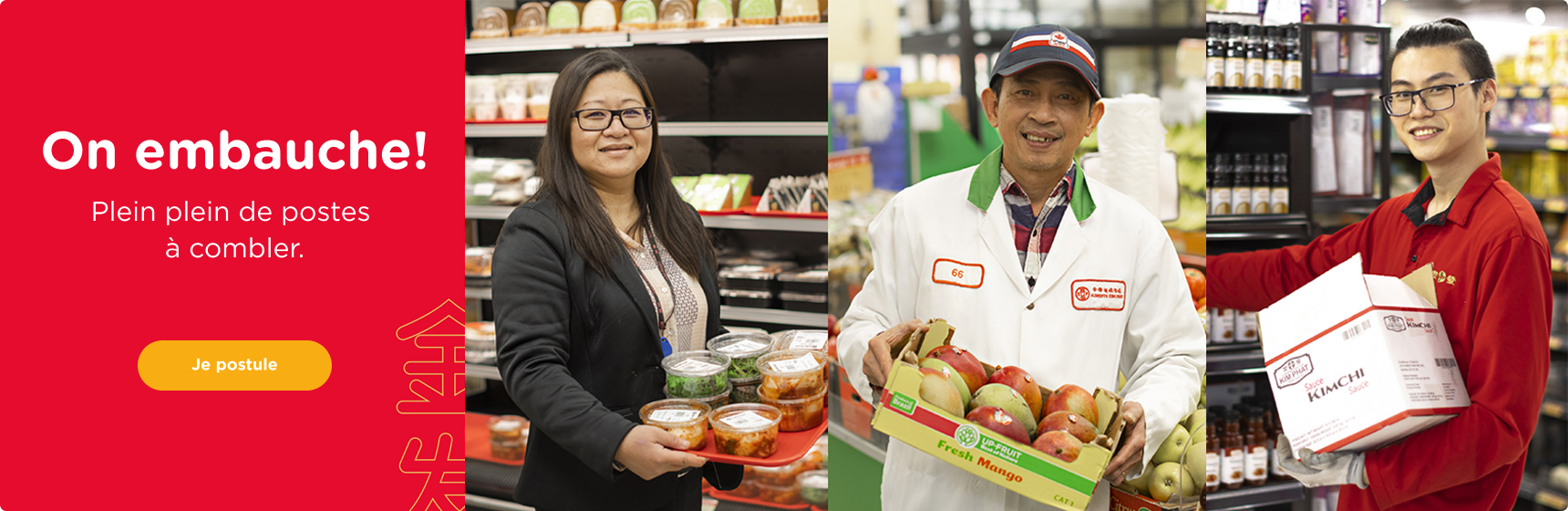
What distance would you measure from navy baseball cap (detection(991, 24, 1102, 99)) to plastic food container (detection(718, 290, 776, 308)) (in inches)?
71.9

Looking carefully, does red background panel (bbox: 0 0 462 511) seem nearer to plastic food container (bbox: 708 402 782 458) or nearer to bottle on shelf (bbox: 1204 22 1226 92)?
plastic food container (bbox: 708 402 782 458)

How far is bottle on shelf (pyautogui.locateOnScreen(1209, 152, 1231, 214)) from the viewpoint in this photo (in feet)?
7.34

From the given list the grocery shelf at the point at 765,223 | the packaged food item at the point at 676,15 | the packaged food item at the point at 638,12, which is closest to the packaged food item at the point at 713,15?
the packaged food item at the point at 676,15

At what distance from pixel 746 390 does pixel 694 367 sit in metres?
0.17

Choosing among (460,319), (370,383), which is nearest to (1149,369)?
(460,319)

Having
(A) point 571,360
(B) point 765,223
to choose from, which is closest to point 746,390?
(A) point 571,360

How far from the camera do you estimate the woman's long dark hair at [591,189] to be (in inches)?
69.4

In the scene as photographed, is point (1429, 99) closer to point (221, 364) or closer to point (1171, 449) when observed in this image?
point (1171, 449)

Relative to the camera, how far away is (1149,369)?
5.76 feet

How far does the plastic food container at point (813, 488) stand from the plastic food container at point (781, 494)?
0.02 m

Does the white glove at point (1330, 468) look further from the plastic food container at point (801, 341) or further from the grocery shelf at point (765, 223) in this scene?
the grocery shelf at point (765, 223)

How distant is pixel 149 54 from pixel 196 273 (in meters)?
0.61

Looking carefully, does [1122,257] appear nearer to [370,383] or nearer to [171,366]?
[370,383]

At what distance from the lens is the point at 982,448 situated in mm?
1471
